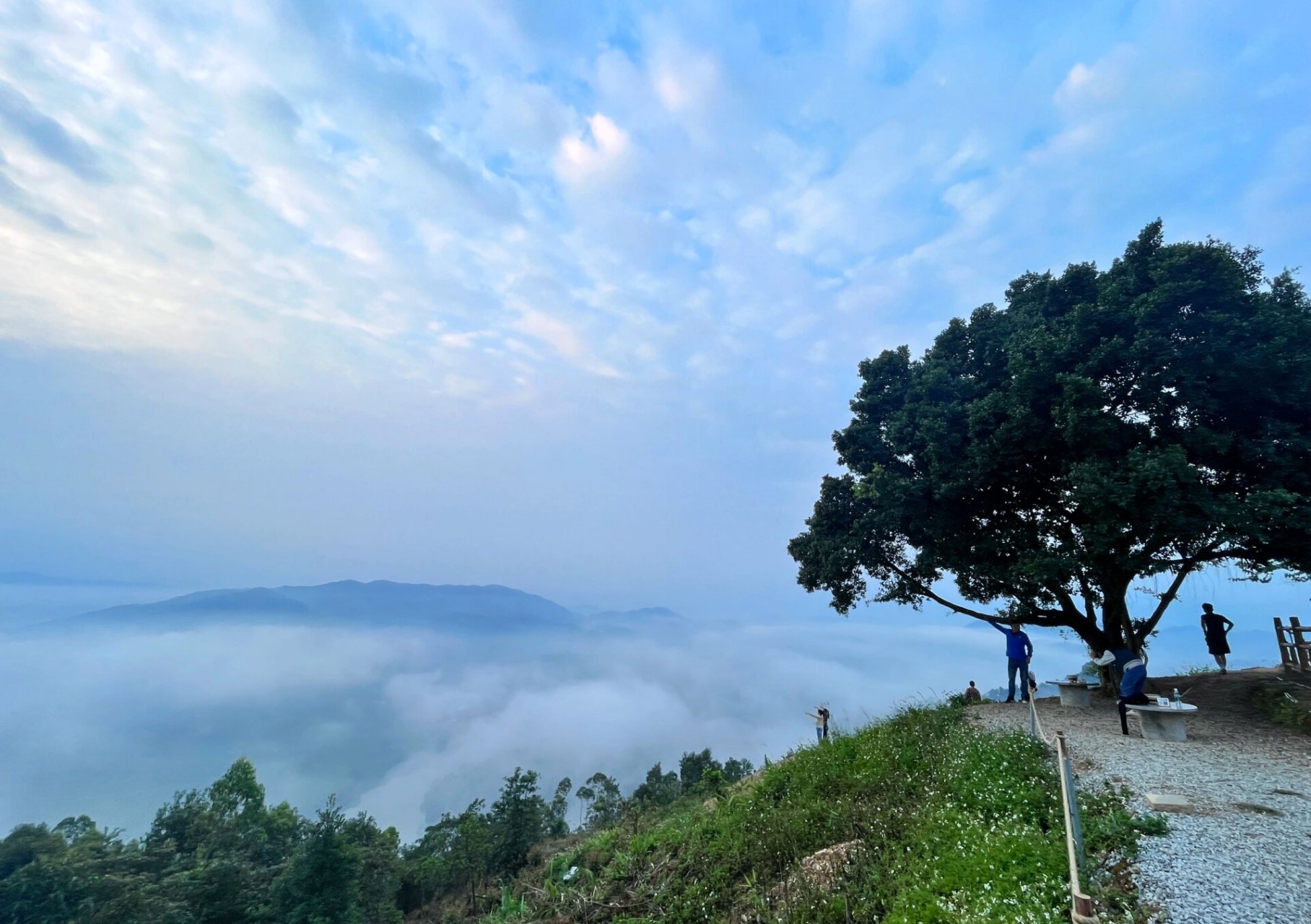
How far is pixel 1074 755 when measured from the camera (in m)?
9.27

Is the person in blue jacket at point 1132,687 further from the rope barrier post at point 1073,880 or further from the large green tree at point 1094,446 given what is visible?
the rope barrier post at point 1073,880


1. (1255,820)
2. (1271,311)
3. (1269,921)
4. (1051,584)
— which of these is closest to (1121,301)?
(1271,311)

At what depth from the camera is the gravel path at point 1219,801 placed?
4.80 m

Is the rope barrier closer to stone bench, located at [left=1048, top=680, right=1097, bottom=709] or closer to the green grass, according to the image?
the green grass

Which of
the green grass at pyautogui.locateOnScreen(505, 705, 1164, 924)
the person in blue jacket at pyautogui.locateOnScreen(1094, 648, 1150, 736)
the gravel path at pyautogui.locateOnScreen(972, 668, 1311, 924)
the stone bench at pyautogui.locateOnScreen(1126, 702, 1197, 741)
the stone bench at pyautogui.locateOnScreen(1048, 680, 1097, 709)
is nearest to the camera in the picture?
the gravel path at pyautogui.locateOnScreen(972, 668, 1311, 924)

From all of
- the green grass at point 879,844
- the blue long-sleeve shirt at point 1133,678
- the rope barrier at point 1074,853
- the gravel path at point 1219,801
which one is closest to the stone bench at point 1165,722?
the gravel path at point 1219,801

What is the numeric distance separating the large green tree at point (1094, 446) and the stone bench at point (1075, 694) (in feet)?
6.41

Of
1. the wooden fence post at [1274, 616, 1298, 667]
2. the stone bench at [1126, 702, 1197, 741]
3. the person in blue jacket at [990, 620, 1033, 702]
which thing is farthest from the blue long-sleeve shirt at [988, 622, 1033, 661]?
the wooden fence post at [1274, 616, 1298, 667]

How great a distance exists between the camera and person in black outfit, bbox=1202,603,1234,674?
15.7 metres

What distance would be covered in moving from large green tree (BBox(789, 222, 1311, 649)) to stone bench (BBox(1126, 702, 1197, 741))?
10.8 ft

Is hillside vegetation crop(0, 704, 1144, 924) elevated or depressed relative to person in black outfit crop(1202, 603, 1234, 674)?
depressed

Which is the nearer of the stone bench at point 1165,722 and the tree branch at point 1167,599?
the stone bench at point 1165,722

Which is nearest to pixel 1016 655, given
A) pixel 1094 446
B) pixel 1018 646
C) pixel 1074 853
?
pixel 1018 646

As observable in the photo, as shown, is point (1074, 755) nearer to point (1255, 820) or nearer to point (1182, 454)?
point (1255, 820)
